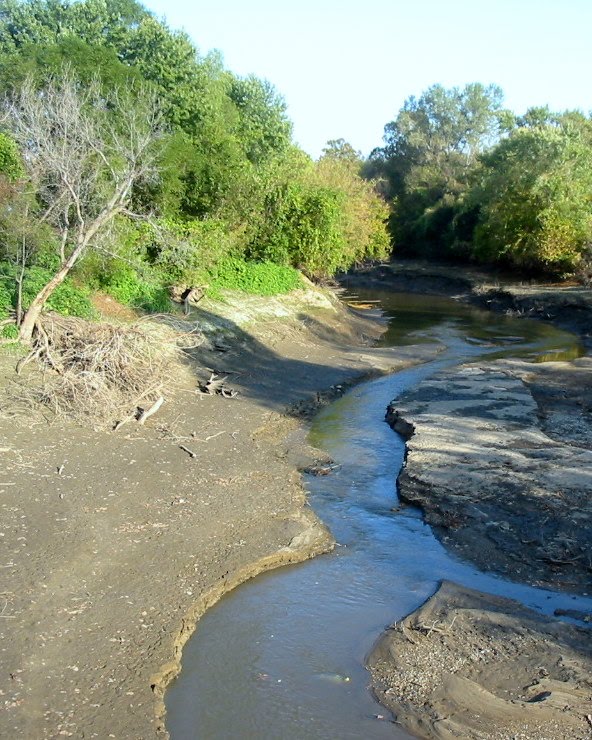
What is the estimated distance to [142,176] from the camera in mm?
24641

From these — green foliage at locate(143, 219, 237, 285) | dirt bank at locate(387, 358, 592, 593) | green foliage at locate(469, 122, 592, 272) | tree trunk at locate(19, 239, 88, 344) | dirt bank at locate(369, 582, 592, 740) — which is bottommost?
dirt bank at locate(369, 582, 592, 740)

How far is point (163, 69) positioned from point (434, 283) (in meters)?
28.2

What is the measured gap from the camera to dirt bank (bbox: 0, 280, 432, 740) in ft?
24.0

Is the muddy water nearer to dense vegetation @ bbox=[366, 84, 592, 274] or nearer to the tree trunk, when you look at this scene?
the tree trunk

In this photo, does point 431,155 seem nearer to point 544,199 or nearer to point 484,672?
point 544,199

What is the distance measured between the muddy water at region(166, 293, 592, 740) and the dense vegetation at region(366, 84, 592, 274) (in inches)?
1373

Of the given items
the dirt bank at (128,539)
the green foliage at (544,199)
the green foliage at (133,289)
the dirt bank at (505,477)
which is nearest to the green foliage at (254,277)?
the green foliage at (133,289)

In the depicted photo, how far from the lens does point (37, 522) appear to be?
10516mm

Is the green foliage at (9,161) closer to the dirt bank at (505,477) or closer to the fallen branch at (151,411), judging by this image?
the fallen branch at (151,411)

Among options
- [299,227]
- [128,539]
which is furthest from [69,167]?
[299,227]

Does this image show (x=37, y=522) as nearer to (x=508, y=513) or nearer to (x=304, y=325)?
(x=508, y=513)

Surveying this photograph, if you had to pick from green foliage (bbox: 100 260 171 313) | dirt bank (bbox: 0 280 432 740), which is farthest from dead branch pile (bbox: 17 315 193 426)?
green foliage (bbox: 100 260 171 313)

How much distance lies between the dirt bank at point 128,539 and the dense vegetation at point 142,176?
13.4 ft

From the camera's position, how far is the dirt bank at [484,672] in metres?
7.16
